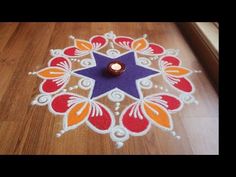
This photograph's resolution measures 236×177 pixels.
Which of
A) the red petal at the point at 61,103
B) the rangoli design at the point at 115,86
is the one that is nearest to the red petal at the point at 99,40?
the rangoli design at the point at 115,86

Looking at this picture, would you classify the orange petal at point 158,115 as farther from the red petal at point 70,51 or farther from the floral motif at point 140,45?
the red petal at point 70,51

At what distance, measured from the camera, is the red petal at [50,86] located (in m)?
1.30

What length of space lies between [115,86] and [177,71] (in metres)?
0.37

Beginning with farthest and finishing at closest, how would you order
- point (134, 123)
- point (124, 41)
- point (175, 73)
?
point (124, 41) < point (175, 73) < point (134, 123)

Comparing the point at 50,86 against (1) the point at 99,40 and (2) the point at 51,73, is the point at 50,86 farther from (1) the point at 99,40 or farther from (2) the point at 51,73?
(1) the point at 99,40

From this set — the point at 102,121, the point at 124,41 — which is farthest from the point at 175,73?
the point at 102,121

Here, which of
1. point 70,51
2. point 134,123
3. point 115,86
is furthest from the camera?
point 70,51

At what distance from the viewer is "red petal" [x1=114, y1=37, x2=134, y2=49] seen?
5.32 feet

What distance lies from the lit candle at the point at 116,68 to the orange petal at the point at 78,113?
24 cm

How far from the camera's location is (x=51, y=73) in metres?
1.40

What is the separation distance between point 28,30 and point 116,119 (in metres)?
0.99

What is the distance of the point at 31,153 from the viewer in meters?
1.01

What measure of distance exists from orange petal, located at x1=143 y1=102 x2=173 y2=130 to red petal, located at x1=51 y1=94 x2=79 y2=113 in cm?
37

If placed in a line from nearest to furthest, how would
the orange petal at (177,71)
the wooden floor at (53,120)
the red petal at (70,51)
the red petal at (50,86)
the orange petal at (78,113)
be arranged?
the wooden floor at (53,120)
the orange petal at (78,113)
the red petal at (50,86)
the orange petal at (177,71)
the red petal at (70,51)
